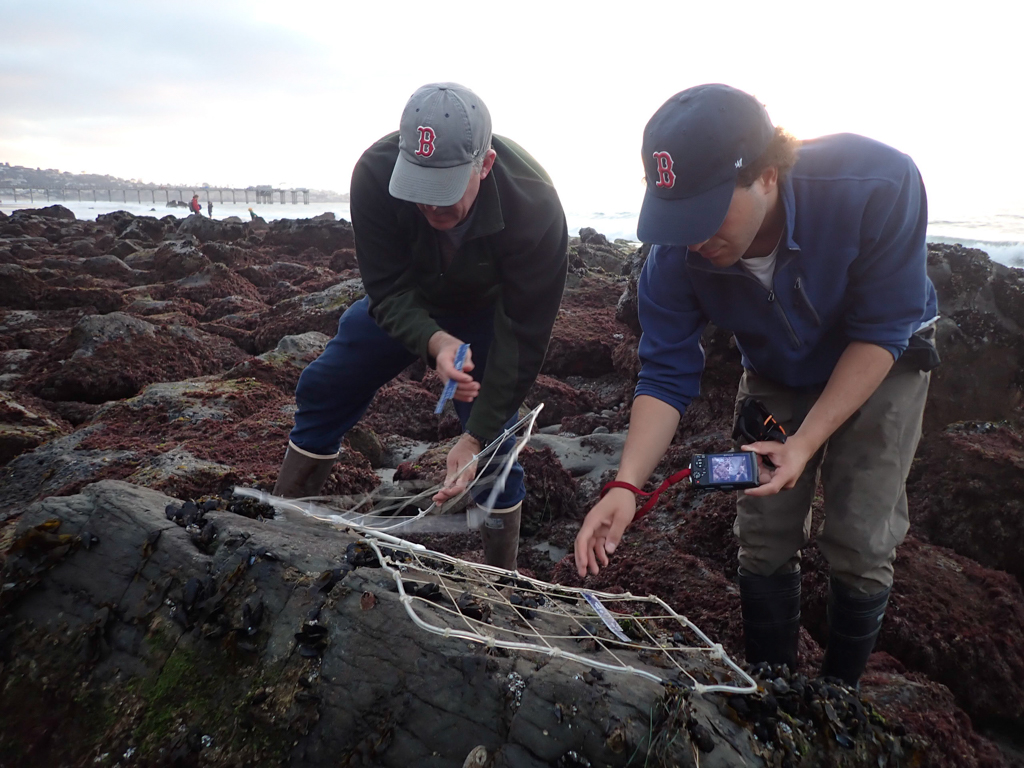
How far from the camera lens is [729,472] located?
204 cm

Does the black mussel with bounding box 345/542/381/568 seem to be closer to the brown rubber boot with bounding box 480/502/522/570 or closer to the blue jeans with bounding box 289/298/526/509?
the blue jeans with bounding box 289/298/526/509

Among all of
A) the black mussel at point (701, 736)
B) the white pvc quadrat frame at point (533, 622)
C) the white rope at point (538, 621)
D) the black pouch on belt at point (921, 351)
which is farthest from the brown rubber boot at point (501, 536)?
the black pouch on belt at point (921, 351)

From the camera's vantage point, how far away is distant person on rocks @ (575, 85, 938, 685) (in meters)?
1.93

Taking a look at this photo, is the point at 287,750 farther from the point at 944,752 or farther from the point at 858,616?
the point at 944,752

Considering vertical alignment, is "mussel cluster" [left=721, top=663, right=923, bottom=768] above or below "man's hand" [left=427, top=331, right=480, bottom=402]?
below

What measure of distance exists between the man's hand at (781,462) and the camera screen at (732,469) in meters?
0.03

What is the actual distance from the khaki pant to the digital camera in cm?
49

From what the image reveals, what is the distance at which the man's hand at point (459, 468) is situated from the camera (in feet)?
8.89

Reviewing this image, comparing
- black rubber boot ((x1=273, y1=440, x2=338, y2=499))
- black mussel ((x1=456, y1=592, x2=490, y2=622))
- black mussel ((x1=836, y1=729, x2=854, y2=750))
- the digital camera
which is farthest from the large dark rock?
black rubber boot ((x1=273, y1=440, x2=338, y2=499))

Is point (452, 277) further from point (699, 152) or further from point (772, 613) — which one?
point (772, 613)

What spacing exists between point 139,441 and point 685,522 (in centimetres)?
351

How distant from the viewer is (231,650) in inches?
78.7

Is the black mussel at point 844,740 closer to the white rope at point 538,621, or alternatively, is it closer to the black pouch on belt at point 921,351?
the white rope at point 538,621

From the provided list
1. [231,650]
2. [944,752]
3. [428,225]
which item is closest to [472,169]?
[428,225]
